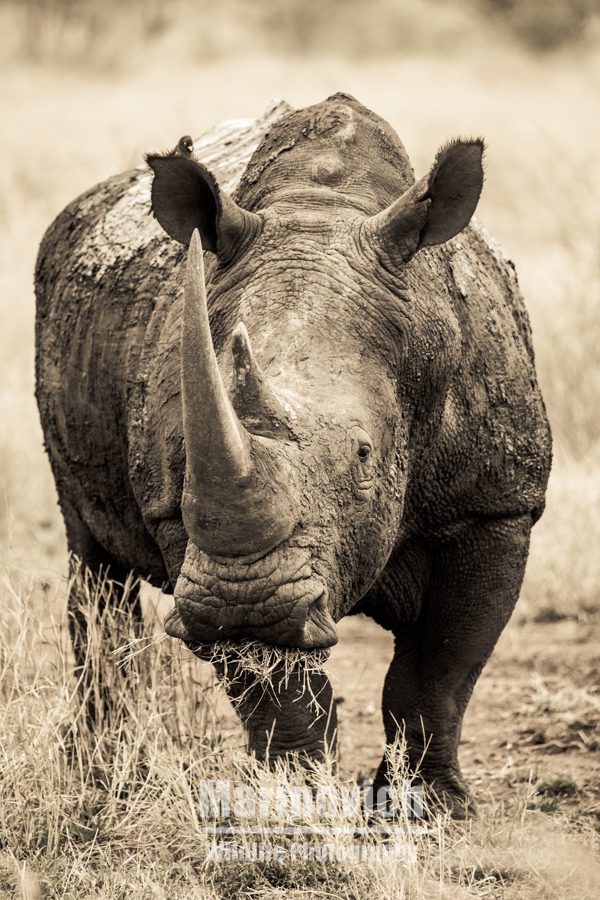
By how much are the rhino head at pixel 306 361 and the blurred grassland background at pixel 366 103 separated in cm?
182

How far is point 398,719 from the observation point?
5.05m

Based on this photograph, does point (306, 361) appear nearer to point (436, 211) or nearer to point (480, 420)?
point (436, 211)

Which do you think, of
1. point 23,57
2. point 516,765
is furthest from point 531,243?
point 23,57

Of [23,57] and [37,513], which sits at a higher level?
[23,57]

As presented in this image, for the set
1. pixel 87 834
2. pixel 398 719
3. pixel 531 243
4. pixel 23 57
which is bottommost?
pixel 87 834

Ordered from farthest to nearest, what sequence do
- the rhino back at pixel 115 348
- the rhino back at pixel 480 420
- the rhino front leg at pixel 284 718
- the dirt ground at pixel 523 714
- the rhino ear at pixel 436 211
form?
the dirt ground at pixel 523 714
the rhino back at pixel 115 348
the rhino back at pixel 480 420
the rhino front leg at pixel 284 718
the rhino ear at pixel 436 211

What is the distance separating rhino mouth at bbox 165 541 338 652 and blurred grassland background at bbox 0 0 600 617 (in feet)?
6.80

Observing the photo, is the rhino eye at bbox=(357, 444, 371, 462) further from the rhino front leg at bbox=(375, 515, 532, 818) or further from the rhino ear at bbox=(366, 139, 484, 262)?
the rhino front leg at bbox=(375, 515, 532, 818)

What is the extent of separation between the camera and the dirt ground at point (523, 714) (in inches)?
209

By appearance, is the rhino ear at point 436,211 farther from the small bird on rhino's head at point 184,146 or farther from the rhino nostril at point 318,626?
the rhino nostril at point 318,626

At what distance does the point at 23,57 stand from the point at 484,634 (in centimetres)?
2802

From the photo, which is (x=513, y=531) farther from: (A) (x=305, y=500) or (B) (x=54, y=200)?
(B) (x=54, y=200)

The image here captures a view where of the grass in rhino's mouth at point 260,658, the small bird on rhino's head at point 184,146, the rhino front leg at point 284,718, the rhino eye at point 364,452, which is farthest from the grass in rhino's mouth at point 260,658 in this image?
Result: the small bird on rhino's head at point 184,146

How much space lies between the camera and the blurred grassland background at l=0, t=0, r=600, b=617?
898 centimetres
